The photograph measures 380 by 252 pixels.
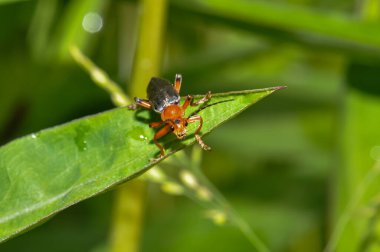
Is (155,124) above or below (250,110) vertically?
above

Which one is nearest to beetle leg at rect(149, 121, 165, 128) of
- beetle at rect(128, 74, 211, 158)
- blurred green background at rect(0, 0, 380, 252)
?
beetle at rect(128, 74, 211, 158)

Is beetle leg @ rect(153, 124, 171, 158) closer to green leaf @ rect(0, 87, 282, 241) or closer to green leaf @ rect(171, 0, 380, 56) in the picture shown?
green leaf @ rect(0, 87, 282, 241)

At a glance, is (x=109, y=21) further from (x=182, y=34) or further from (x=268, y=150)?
(x=268, y=150)

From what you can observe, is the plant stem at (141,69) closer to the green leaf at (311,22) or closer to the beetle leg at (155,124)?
the green leaf at (311,22)

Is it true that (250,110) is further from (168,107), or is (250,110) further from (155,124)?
(155,124)

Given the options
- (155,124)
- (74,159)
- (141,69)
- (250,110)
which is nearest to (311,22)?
(141,69)

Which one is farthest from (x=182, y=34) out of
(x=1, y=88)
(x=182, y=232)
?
(x=182, y=232)
